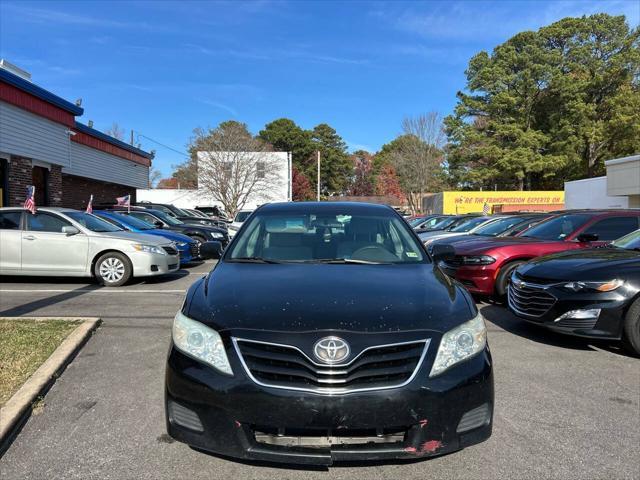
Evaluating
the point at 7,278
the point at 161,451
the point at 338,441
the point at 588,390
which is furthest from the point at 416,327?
the point at 7,278

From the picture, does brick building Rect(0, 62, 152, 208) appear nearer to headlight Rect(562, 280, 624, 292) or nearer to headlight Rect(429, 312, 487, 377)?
headlight Rect(562, 280, 624, 292)

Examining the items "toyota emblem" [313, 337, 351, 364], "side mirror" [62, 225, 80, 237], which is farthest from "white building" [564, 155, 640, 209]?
"toyota emblem" [313, 337, 351, 364]

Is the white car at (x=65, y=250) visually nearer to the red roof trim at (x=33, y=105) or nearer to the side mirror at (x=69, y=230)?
the side mirror at (x=69, y=230)

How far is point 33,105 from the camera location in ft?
49.2

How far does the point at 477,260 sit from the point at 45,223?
789 cm

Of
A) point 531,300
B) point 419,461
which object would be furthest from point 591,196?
point 419,461

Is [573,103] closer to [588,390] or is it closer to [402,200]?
[402,200]

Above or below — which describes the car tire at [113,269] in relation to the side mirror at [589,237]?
below

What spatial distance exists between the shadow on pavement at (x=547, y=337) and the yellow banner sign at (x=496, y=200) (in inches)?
1239

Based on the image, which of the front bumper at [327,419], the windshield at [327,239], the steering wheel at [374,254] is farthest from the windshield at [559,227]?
the front bumper at [327,419]

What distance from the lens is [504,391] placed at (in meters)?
4.02

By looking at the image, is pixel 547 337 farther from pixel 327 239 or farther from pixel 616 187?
pixel 616 187

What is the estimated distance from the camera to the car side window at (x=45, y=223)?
362 inches

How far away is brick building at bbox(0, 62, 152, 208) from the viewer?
14070 millimetres
